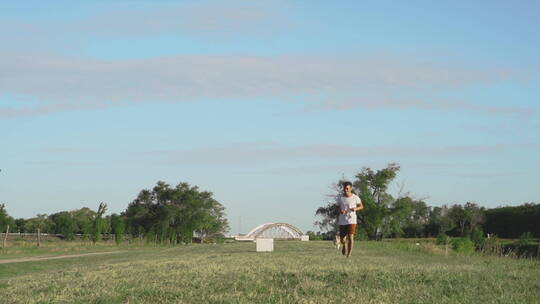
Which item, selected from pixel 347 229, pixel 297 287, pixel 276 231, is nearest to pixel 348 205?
pixel 347 229

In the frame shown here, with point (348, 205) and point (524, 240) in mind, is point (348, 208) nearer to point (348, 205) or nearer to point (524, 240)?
point (348, 205)

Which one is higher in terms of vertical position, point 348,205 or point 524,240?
point 348,205

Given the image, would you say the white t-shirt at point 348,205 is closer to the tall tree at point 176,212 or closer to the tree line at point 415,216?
the tree line at point 415,216

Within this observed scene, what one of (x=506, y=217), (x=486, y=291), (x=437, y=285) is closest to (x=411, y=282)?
(x=437, y=285)

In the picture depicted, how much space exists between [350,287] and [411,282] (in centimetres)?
123

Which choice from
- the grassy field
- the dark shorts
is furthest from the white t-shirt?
the grassy field

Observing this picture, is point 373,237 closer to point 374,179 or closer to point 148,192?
point 374,179

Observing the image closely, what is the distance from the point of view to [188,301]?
960cm

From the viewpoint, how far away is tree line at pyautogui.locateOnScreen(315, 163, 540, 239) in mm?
79562

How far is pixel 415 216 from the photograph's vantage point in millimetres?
95250

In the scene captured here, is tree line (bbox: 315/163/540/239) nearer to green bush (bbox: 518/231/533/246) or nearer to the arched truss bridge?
green bush (bbox: 518/231/533/246)

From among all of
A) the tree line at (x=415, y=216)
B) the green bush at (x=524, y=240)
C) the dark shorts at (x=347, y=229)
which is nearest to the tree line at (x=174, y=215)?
the tree line at (x=415, y=216)

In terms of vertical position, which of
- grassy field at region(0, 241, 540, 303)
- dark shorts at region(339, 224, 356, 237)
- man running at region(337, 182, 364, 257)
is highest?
man running at region(337, 182, 364, 257)

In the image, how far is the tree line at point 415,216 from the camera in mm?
79562
